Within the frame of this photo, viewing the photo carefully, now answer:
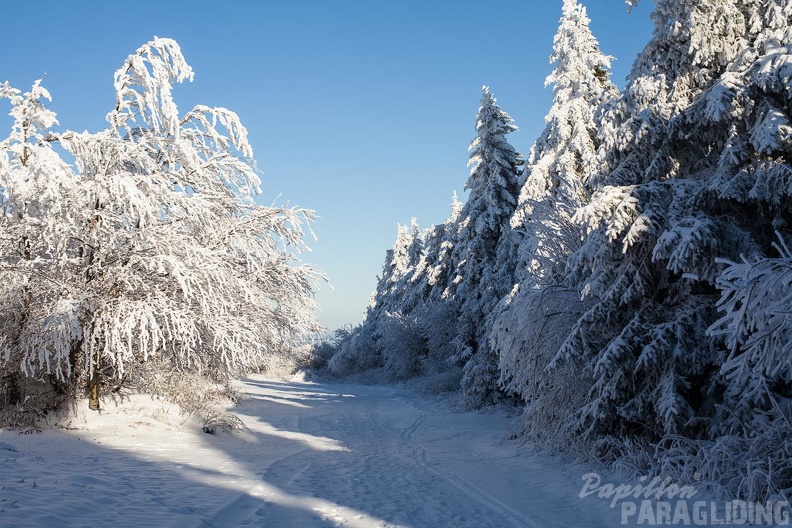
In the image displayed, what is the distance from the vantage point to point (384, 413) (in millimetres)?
19594

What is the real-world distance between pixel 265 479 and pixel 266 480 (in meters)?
0.07

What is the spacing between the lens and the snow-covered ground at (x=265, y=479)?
575 centimetres

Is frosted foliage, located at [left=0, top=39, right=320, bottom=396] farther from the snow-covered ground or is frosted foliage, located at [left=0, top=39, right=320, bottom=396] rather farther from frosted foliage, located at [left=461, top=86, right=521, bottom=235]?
frosted foliage, located at [left=461, top=86, right=521, bottom=235]

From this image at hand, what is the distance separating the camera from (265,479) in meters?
8.04

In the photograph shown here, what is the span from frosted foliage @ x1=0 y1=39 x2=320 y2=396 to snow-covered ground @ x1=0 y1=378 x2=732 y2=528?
153 centimetres

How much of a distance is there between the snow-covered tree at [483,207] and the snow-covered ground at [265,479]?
9.92 metres

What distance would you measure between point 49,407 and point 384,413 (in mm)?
12167

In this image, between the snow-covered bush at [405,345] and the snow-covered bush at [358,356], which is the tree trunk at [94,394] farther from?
the snow-covered bush at [358,356]

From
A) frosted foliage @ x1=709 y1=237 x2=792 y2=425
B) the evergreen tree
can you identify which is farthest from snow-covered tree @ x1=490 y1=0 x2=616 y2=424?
frosted foliage @ x1=709 y1=237 x2=792 y2=425

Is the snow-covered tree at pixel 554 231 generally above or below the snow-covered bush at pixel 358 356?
above

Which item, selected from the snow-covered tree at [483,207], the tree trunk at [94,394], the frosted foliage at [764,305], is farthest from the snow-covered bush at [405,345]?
the frosted foliage at [764,305]

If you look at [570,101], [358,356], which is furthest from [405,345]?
[570,101]

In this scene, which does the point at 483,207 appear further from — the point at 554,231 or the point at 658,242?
the point at 658,242

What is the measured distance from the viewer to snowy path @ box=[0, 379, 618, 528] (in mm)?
5742
